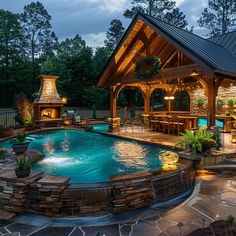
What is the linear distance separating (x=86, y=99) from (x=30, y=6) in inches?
792

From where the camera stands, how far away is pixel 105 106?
2986 centimetres

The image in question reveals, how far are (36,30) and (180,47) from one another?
114 ft

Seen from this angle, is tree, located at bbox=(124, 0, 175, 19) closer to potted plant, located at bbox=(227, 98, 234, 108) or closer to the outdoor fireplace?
the outdoor fireplace

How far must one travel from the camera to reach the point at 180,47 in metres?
9.34

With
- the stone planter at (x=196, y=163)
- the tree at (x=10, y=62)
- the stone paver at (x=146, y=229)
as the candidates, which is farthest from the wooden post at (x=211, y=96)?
the tree at (x=10, y=62)

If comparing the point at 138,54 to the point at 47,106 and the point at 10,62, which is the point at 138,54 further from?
the point at 10,62

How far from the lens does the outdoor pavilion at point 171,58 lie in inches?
344

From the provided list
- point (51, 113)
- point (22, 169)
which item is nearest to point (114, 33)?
point (51, 113)

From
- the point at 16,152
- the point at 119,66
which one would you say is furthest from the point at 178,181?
the point at 119,66

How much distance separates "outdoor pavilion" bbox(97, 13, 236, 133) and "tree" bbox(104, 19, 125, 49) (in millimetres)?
22724

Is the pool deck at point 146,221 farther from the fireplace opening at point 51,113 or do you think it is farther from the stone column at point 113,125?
the fireplace opening at point 51,113

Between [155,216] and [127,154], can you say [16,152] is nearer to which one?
[127,154]

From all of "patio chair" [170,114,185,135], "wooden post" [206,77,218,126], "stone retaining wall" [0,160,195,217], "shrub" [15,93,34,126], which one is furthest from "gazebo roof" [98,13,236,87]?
"shrub" [15,93,34,126]

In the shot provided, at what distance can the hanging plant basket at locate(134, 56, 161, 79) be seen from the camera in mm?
10975
